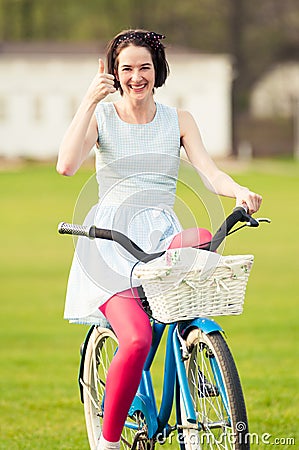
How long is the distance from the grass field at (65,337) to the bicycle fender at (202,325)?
15.4 inches

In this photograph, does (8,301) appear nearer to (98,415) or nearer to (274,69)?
(98,415)

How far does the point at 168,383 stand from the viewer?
163 inches

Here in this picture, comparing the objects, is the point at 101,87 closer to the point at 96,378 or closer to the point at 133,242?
the point at 133,242

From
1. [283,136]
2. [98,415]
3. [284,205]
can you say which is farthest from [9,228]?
[283,136]

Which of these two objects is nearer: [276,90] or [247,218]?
[247,218]

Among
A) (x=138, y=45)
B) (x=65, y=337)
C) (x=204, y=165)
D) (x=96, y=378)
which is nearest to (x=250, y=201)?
(x=204, y=165)

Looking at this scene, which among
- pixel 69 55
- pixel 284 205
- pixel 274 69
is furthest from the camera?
pixel 274 69

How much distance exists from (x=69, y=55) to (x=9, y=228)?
108 feet

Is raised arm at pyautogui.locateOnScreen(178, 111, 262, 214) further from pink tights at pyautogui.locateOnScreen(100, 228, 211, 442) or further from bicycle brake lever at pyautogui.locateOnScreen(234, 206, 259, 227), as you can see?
pink tights at pyautogui.locateOnScreen(100, 228, 211, 442)

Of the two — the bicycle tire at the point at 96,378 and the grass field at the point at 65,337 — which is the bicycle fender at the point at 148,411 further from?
the grass field at the point at 65,337

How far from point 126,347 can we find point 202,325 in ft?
0.93

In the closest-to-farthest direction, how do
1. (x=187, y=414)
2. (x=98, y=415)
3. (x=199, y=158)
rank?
(x=187, y=414)
(x=199, y=158)
(x=98, y=415)

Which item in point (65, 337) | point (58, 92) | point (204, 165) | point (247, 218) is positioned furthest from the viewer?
point (58, 92)

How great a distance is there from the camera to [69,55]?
59094 mm
